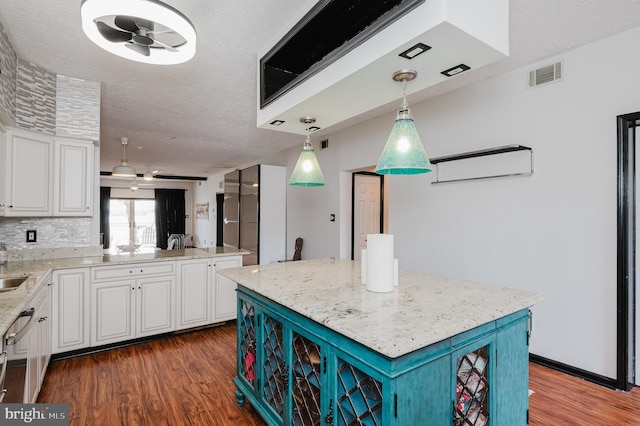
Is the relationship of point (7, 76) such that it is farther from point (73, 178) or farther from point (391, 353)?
point (391, 353)

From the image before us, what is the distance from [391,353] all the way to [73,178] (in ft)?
10.7

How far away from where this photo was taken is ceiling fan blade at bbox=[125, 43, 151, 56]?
69.9 inches

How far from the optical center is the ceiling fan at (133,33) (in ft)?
5.30

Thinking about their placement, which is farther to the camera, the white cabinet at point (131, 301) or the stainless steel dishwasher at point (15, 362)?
the white cabinet at point (131, 301)

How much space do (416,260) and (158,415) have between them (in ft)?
9.31

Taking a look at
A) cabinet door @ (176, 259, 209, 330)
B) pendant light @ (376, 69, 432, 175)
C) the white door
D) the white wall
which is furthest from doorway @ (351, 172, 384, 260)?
pendant light @ (376, 69, 432, 175)

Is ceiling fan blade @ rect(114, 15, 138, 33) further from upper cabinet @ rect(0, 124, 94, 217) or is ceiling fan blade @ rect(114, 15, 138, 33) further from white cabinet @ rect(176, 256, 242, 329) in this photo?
white cabinet @ rect(176, 256, 242, 329)

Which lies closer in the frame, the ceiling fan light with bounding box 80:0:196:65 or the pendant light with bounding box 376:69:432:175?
the ceiling fan light with bounding box 80:0:196:65

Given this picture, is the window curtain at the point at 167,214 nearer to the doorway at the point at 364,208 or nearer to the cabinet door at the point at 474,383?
the doorway at the point at 364,208

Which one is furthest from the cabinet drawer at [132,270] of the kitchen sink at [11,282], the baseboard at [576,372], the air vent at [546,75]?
the air vent at [546,75]

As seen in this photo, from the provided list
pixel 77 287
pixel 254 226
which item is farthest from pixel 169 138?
pixel 77 287

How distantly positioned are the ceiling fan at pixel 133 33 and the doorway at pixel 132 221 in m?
10.2

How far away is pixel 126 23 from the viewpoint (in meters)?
1.64

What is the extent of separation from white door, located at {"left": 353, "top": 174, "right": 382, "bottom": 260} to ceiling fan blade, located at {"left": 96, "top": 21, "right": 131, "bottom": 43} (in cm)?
380
